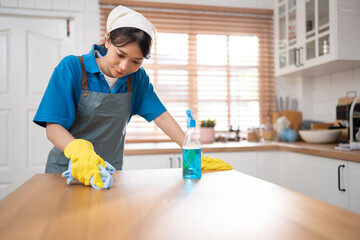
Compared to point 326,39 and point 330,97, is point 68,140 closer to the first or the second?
point 326,39

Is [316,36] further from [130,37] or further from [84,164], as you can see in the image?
[84,164]

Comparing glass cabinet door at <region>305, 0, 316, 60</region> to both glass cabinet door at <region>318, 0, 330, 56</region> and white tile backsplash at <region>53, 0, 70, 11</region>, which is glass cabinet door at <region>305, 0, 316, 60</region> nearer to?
A: glass cabinet door at <region>318, 0, 330, 56</region>

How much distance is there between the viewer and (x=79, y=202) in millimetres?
812

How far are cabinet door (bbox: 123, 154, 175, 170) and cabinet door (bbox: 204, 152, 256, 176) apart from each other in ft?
1.32

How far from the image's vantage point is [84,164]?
979mm

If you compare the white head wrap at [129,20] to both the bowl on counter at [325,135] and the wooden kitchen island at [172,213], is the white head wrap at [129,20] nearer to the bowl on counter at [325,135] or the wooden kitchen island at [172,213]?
the wooden kitchen island at [172,213]

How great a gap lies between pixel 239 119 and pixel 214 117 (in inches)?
11.3

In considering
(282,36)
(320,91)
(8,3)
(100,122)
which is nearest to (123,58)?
(100,122)

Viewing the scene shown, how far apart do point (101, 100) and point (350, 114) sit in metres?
1.80

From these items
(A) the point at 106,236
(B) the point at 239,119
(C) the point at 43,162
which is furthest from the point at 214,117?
(A) the point at 106,236

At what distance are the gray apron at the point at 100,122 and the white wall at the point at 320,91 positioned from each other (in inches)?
85.8

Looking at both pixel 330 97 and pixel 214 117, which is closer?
pixel 330 97

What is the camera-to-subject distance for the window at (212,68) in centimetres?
322

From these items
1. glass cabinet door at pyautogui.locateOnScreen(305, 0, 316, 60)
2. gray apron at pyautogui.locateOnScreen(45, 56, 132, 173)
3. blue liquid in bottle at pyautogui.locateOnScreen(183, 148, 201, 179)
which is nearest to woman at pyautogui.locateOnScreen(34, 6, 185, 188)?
gray apron at pyautogui.locateOnScreen(45, 56, 132, 173)
